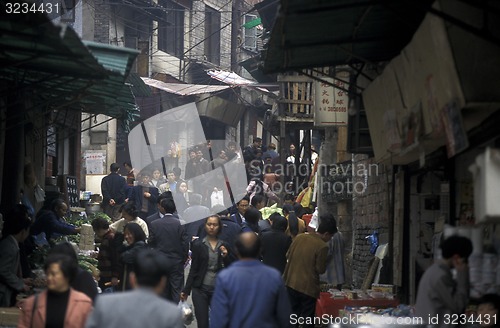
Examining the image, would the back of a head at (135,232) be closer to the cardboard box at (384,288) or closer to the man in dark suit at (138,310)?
the cardboard box at (384,288)

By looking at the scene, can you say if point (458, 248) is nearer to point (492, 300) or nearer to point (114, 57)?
point (492, 300)

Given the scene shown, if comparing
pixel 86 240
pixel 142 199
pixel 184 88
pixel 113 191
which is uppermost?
pixel 184 88

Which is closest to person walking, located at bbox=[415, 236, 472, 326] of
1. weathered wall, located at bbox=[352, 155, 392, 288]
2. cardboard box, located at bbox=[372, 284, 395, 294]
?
cardboard box, located at bbox=[372, 284, 395, 294]

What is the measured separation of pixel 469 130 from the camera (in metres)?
10.2

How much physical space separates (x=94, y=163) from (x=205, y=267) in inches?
777

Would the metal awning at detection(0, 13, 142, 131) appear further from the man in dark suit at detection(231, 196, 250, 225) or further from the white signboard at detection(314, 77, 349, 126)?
the white signboard at detection(314, 77, 349, 126)

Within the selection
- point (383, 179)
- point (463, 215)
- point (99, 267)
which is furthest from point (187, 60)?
point (463, 215)

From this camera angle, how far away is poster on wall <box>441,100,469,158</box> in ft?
28.9

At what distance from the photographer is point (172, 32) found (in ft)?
148

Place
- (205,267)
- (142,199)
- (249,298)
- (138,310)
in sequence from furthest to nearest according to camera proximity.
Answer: (142,199)
(205,267)
(249,298)
(138,310)

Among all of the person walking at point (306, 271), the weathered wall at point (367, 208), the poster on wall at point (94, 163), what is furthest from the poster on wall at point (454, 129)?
the poster on wall at point (94, 163)

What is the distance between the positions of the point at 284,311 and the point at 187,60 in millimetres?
35495

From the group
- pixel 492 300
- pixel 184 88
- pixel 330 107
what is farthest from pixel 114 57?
pixel 184 88

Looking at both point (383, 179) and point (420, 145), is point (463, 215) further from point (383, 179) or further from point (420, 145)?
point (383, 179)
